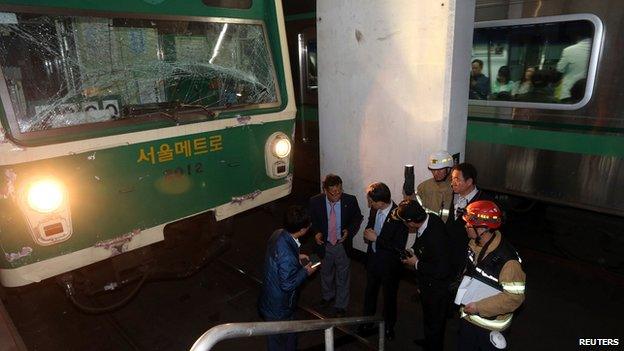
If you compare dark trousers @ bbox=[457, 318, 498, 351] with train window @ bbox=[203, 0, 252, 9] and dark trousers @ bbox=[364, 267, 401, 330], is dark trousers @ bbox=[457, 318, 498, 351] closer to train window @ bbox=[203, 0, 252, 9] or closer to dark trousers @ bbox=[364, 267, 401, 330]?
dark trousers @ bbox=[364, 267, 401, 330]

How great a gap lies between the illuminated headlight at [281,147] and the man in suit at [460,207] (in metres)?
1.59

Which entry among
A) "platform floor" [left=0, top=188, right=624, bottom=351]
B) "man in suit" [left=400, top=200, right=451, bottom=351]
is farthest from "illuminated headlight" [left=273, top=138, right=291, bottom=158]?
"man in suit" [left=400, top=200, right=451, bottom=351]

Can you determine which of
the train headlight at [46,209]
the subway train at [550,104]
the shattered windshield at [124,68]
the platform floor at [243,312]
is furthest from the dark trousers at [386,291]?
the train headlight at [46,209]

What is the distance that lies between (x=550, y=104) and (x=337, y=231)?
3.06m

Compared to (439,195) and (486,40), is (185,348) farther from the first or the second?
(486,40)

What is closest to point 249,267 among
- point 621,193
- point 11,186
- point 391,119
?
point 391,119

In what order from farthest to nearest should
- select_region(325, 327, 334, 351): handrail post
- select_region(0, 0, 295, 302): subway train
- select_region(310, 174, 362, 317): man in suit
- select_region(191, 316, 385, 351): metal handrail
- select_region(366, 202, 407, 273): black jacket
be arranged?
1. select_region(310, 174, 362, 317): man in suit
2. select_region(366, 202, 407, 273): black jacket
3. select_region(0, 0, 295, 302): subway train
4. select_region(325, 327, 334, 351): handrail post
5. select_region(191, 316, 385, 351): metal handrail

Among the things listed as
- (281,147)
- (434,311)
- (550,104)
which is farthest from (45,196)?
(550,104)

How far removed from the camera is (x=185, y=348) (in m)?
3.61

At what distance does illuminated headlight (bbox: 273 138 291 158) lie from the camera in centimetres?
390

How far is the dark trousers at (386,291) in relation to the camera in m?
3.43

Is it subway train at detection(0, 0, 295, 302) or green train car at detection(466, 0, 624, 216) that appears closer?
subway train at detection(0, 0, 295, 302)

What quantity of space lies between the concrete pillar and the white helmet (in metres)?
0.20

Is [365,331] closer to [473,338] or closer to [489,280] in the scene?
[473,338]
